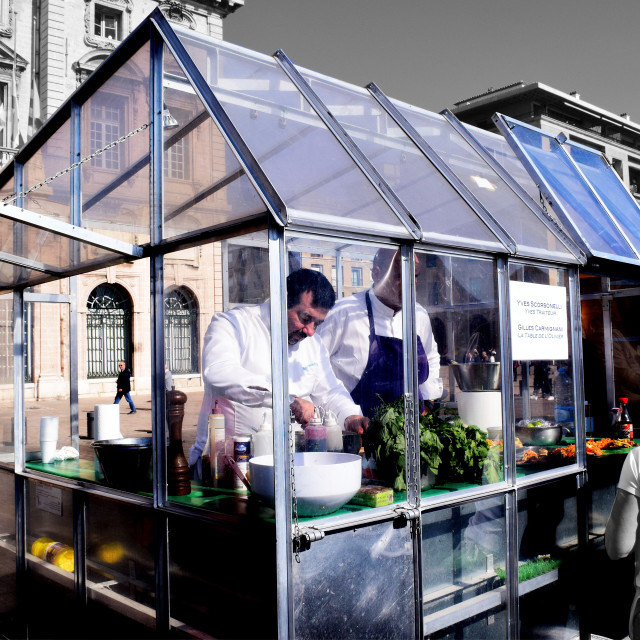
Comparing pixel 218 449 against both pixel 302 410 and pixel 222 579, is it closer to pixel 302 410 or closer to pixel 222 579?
pixel 302 410

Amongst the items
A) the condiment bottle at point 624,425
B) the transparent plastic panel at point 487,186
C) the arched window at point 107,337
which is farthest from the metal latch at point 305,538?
the arched window at point 107,337

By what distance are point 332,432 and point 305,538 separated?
794 mm

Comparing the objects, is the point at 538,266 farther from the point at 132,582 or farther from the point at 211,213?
the point at 132,582

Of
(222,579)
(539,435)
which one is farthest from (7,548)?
(539,435)

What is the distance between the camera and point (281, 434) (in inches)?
115

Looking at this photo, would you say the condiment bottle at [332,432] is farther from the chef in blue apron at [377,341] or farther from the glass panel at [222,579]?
the glass panel at [222,579]

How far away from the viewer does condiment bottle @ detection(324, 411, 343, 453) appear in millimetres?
3652

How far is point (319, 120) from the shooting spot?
4.07 meters

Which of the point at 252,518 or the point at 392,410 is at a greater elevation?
the point at 392,410

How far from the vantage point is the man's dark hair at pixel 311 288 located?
325 centimetres

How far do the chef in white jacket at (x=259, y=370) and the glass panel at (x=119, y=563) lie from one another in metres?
0.55

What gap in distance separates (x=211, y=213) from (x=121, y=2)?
2460cm

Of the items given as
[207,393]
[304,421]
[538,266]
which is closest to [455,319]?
[538,266]

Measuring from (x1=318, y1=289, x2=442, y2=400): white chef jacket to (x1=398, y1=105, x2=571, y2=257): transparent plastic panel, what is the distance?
87cm
